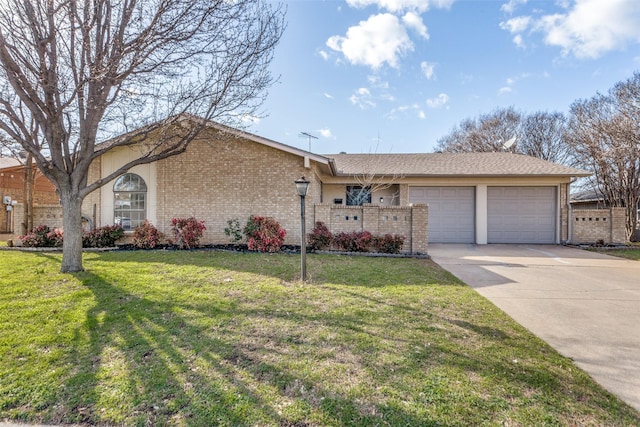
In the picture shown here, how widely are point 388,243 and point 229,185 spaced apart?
6156mm

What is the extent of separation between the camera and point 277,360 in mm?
2945

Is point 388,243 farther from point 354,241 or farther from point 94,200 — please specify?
point 94,200

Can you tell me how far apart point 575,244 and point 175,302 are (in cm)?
1476

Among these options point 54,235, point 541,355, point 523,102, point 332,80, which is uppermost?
point 523,102

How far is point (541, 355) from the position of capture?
10.2 ft

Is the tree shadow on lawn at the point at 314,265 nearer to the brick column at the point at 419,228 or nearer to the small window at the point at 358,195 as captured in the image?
the brick column at the point at 419,228

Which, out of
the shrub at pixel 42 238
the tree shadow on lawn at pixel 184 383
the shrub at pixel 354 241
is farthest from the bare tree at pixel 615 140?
the shrub at pixel 42 238

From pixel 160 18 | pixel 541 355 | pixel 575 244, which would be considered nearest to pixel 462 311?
pixel 541 355

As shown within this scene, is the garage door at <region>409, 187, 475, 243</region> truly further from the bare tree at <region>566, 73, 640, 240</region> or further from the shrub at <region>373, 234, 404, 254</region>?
the bare tree at <region>566, 73, 640, 240</region>

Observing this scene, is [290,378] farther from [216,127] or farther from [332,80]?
[332,80]

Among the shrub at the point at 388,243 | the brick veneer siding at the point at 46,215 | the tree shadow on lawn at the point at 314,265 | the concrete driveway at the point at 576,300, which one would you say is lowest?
the concrete driveway at the point at 576,300

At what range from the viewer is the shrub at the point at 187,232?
10.1m

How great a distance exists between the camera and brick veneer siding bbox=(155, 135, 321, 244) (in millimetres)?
10883

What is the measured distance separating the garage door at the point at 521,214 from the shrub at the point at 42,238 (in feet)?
54.9
